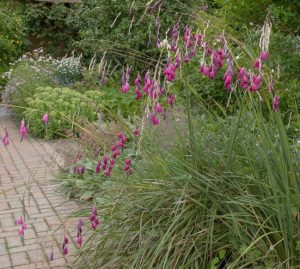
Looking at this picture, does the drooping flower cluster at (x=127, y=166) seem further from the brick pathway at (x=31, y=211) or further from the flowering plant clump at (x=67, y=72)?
the flowering plant clump at (x=67, y=72)

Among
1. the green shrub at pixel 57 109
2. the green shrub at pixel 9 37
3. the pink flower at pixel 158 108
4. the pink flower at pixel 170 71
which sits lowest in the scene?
the green shrub at pixel 57 109

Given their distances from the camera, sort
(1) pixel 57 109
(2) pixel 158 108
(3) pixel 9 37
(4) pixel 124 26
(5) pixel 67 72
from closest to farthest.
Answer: (2) pixel 158 108 < (1) pixel 57 109 < (4) pixel 124 26 < (5) pixel 67 72 < (3) pixel 9 37

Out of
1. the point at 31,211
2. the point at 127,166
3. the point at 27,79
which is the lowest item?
the point at 31,211

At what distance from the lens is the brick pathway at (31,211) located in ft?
12.7

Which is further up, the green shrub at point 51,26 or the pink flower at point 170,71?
the pink flower at point 170,71

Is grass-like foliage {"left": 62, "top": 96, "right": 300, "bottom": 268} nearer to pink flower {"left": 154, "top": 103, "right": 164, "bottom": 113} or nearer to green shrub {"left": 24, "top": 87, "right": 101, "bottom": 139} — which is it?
pink flower {"left": 154, "top": 103, "right": 164, "bottom": 113}

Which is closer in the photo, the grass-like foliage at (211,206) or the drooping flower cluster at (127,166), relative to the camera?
the grass-like foliage at (211,206)

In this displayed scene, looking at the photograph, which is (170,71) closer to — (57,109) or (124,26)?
(57,109)

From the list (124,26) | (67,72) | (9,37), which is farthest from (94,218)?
(9,37)

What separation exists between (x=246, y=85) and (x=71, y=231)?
7.71ft

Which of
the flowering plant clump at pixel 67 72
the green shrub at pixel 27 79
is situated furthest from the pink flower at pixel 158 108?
the flowering plant clump at pixel 67 72

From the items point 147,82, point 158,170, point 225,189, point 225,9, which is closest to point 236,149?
point 225,189

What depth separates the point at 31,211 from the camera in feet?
16.8

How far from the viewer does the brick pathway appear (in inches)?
152
